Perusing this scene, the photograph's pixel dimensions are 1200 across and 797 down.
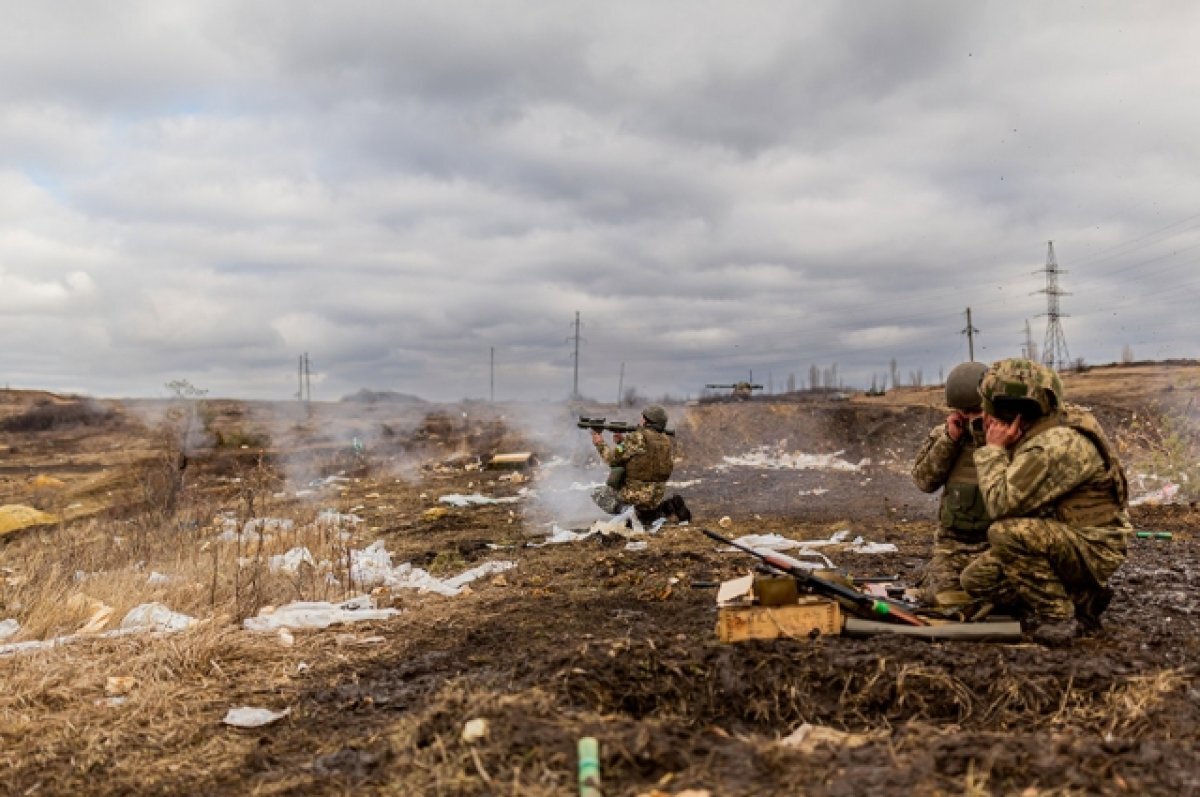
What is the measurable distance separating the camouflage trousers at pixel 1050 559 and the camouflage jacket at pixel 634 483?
19.0 ft

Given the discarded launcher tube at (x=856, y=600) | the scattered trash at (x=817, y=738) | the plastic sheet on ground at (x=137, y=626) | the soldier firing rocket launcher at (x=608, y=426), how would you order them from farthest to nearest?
the soldier firing rocket launcher at (x=608, y=426) < the plastic sheet on ground at (x=137, y=626) < the discarded launcher tube at (x=856, y=600) < the scattered trash at (x=817, y=738)

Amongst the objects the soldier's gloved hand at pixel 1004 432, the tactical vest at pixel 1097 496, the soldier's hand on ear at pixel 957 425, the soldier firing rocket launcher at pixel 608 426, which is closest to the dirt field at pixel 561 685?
the tactical vest at pixel 1097 496

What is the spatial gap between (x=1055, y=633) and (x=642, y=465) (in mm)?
6165

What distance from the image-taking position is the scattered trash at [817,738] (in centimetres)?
288

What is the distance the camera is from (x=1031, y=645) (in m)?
3.93

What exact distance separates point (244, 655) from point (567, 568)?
3164mm

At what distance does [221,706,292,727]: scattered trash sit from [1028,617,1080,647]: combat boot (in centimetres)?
352

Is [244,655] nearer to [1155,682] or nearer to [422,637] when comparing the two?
[422,637]

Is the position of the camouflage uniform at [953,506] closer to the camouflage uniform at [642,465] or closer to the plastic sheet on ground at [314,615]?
the plastic sheet on ground at [314,615]

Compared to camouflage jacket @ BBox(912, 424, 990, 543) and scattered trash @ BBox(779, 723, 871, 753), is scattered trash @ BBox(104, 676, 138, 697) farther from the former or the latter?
camouflage jacket @ BBox(912, 424, 990, 543)

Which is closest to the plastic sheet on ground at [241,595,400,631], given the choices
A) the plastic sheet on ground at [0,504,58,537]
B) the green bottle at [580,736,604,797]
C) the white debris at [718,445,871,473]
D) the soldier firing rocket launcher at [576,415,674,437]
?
the green bottle at [580,736,604,797]

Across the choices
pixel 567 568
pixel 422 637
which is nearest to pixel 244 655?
pixel 422 637

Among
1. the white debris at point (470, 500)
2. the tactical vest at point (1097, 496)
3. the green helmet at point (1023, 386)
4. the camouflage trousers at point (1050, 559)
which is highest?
the green helmet at point (1023, 386)

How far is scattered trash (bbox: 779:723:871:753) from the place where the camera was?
2883 mm
